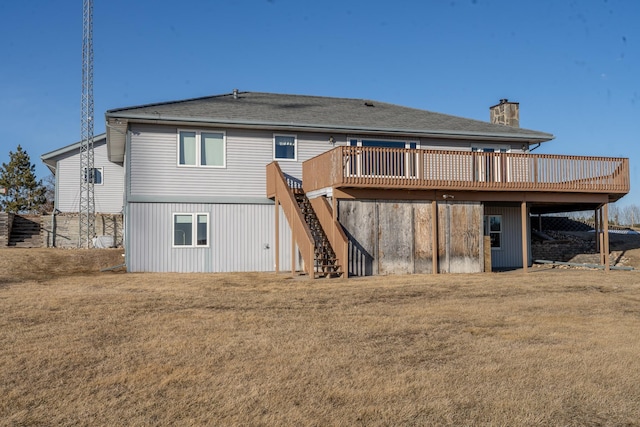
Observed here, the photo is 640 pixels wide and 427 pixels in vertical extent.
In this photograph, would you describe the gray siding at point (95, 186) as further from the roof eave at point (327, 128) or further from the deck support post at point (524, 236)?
the deck support post at point (524, 236)

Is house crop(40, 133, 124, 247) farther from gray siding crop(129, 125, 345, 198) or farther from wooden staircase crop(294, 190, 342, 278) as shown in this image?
wooden staircase crop(294, 190, 342, 278)

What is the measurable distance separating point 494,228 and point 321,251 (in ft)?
27.8

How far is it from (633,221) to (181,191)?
40.8 metres

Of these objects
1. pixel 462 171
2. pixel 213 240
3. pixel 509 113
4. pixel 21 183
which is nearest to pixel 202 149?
pixel 213 240

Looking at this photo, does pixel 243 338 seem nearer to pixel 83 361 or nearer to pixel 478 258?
pixel 83 361

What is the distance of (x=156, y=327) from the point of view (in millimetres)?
9891

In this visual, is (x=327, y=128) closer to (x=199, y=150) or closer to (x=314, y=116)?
(x=314, y=116)

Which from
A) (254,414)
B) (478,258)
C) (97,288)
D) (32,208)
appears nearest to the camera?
(254,414)

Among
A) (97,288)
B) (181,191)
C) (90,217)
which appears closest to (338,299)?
(97,288)

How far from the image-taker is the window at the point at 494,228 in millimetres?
23297

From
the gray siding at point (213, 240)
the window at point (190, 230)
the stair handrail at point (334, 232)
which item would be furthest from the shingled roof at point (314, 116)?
the stair handrail at point (334, 232)

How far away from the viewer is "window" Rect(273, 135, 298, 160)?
69.4ft

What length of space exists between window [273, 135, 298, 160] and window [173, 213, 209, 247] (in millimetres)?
3190

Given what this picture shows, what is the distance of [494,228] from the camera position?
23.4 meters
